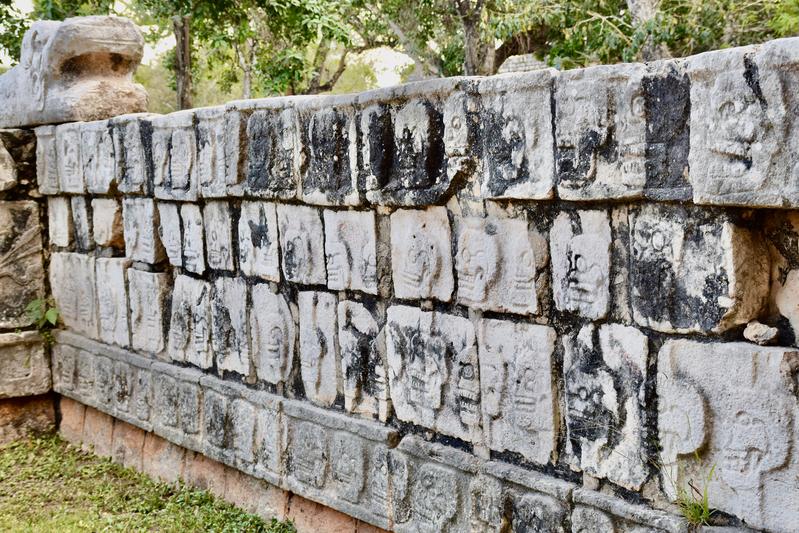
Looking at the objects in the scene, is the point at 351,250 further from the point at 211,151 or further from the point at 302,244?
the point at 211,151

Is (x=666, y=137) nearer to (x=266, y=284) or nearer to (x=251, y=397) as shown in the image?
(x=266, y=284)

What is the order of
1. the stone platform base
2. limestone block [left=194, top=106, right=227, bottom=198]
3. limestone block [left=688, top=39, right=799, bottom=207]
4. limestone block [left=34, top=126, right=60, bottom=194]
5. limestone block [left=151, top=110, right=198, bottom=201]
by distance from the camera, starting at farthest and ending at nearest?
limestone block [left=34, top=126, right=60, bottom=194] < limestone block [left=151, top=110, right=198, bottom=201] < limestone block [left=194, top=106, right=227, bottom=198] < the stone platform base < limestone block [left=688, top=39, right=799, bottom=207]

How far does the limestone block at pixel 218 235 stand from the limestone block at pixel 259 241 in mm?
111

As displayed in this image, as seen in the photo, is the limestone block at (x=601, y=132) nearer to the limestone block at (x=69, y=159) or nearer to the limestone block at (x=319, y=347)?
the limestone block at (x=319, y=347)

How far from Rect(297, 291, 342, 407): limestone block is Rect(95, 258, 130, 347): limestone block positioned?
184cm

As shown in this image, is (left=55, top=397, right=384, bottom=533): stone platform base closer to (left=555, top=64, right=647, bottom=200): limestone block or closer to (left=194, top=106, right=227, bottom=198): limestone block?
(left=194, top=106, right=227, bottom=198): limestone block

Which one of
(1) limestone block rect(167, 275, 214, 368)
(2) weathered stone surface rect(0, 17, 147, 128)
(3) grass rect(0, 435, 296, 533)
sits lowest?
(3) grass rect(0, 435, 296, 533)

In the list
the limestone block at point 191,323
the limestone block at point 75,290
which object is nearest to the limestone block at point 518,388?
the limestone block at point 191,323

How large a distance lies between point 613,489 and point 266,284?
2.12 meters

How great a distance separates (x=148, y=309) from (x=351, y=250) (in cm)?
200

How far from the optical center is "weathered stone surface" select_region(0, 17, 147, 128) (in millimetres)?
6078

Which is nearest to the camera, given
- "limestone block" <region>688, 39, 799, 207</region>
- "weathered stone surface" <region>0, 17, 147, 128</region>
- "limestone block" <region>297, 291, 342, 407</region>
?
"limestone block" <region>688, 39, 799, 207</region>

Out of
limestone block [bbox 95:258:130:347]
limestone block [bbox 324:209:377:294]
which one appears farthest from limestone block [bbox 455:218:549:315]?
limestone block [bbox 95:258:130:347]

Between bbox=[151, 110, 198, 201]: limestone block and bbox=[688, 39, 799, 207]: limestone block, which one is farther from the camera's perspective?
bbox=[151, 110, 198, 201]: limestone block
